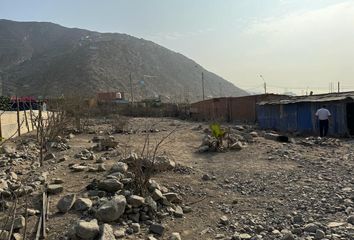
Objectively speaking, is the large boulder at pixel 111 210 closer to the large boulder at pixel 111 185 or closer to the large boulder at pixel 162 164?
the large boulder at pixel 111 185

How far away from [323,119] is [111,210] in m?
12.2

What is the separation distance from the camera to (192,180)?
8125mm

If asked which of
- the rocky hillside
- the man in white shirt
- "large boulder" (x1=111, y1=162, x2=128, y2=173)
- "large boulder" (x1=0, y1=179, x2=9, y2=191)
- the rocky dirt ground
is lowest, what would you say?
the rocky dirt ground

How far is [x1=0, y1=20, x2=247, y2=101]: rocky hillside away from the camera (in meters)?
64.8

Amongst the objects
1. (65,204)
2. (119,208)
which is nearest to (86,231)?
(119,208)

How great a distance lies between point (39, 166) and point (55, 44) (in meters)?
90.8

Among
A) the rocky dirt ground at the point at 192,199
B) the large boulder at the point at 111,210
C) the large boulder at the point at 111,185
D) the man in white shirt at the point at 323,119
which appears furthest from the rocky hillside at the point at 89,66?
the large boulder at the point at 111,210

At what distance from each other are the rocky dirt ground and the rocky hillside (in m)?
40.8

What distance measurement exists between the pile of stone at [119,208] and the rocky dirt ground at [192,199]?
1cm

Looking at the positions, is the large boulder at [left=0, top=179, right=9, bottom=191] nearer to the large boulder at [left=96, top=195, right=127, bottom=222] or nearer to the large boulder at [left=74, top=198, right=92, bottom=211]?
the large boulder at [left=74, top=198, right=92, bottom=211]

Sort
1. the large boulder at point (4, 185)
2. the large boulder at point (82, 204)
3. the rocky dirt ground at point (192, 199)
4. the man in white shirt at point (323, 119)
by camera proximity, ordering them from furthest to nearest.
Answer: the man in white shirt at point (323, 119) → the large boulder at point (4, 185) → the large boulder at point (82, 204) → the rocky dirt ground at point (192, 199)

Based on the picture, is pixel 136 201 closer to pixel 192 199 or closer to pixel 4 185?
pixel 192 199

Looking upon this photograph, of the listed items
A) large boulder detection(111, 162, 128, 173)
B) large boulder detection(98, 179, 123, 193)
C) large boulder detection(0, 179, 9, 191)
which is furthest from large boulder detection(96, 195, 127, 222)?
large boulder detection(0, 179, 9, 191)

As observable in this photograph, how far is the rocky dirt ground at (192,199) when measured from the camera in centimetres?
544
